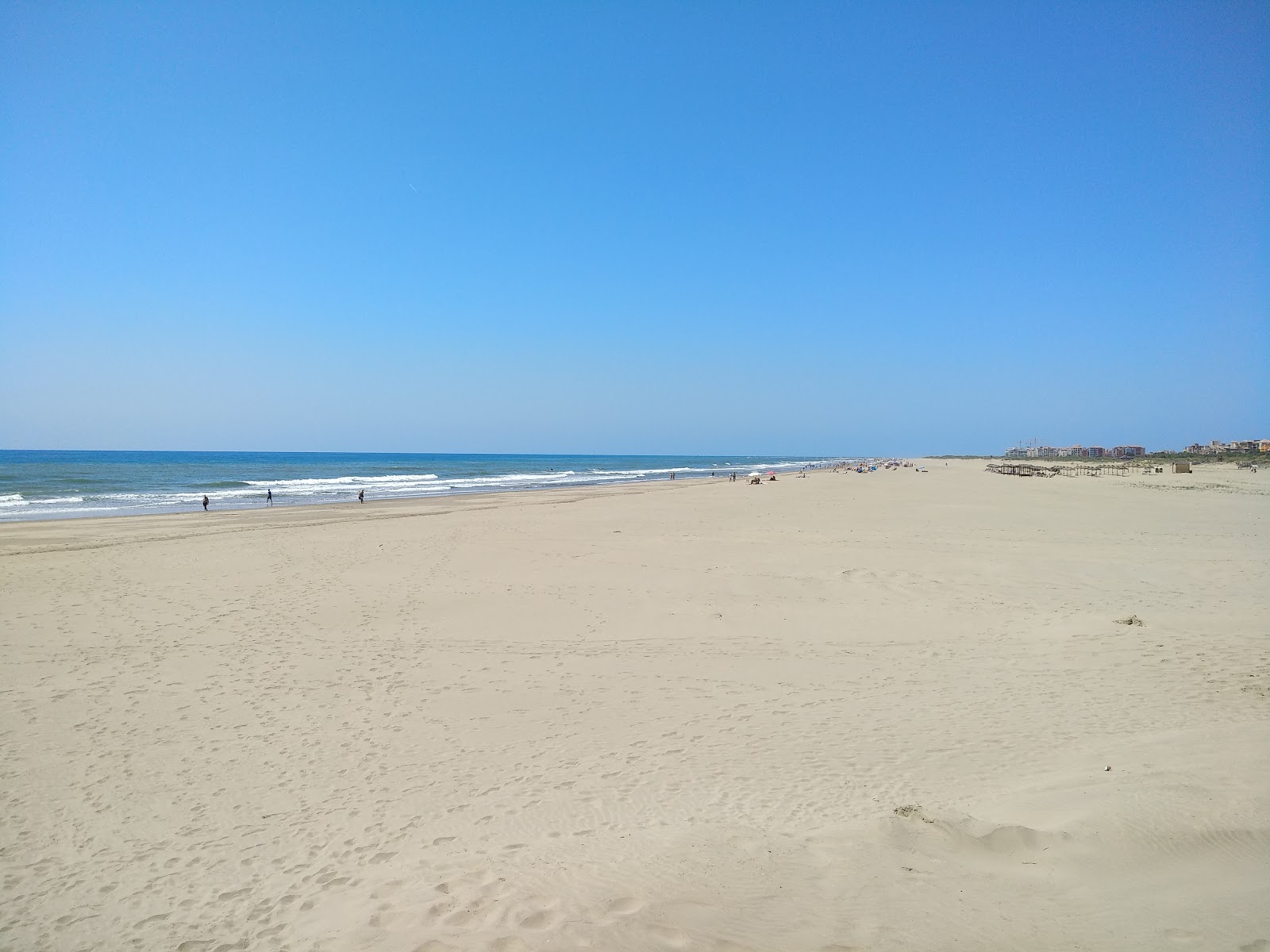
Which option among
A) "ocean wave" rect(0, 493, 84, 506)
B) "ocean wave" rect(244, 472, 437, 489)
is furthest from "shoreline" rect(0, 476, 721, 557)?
"ocean wave" rect(244, 472, 437, 489)

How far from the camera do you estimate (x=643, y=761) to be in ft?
20.3

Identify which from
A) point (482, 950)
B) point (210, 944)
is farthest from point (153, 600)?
point (482, 950)

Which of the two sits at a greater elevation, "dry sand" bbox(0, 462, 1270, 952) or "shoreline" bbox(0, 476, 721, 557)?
"shoreline" bbox(0, 476, 721, 557)

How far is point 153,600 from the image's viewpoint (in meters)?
12.6

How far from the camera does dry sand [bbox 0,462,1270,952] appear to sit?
13.1ft

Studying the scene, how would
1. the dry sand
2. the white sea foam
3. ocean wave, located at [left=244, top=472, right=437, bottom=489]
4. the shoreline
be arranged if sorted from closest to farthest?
the dry sand < the shoreline < the white sea foam < ocean wave, located at [left=244, top=472, right=437, bottom=489]

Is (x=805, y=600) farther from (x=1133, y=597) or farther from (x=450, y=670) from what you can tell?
(x=450, y=670)

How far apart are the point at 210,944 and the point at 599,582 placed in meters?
10.2

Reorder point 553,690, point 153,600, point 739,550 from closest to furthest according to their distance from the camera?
point 553,690 < point 153,600 < point 739,550

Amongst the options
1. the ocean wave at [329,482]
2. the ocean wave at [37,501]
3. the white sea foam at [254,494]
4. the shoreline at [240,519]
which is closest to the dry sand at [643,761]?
the shoreline at [240,519]

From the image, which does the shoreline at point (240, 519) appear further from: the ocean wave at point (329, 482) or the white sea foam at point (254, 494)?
the ocean wave at point (329, 482)

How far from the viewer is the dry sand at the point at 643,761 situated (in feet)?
13.1

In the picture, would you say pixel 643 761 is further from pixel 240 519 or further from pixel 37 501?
pixel 37 501

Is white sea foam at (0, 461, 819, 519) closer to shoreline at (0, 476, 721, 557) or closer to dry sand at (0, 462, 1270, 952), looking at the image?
shoreline at (0, 476, 721, 557)
